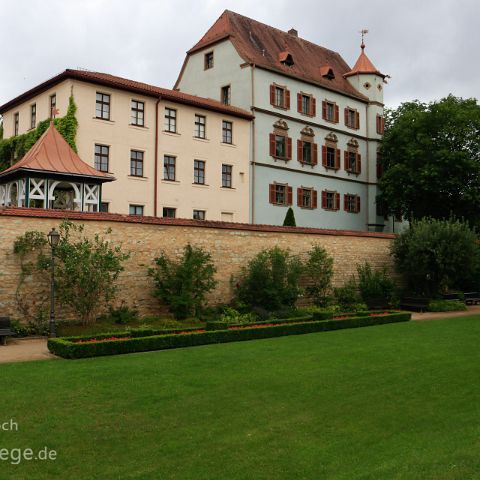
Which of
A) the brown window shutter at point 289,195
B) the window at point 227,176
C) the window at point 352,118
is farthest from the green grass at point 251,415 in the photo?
the window at point 352,118

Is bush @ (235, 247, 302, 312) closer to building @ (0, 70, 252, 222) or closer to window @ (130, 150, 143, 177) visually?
building @ (0, 70, 252, 222)

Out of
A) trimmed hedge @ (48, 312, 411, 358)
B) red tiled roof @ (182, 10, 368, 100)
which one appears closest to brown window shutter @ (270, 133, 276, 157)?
red tiled roof @ (182, 10, 368, 100)

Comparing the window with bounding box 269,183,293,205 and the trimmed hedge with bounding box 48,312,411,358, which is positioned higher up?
the window with bounding box 269,183,293,205

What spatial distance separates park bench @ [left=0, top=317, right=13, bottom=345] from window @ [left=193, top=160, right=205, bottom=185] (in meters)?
18.5

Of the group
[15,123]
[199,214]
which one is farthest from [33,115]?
[199,214]

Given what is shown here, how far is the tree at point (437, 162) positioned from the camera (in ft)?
126

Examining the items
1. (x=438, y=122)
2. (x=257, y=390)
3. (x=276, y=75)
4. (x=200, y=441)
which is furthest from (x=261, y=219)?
(x=200, y=441)

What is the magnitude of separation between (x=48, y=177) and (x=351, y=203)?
25.1 m

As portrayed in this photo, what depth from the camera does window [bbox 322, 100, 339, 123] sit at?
4000cm

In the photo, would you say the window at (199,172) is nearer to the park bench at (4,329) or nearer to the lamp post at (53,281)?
the lamp post at (53,281)

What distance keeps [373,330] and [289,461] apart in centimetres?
1282

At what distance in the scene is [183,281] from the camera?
64.0 feet

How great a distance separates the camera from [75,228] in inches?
704

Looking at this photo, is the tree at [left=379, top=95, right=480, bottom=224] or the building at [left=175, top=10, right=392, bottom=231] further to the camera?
the tree at [left=379, top=95, right=480, bottom=224]
